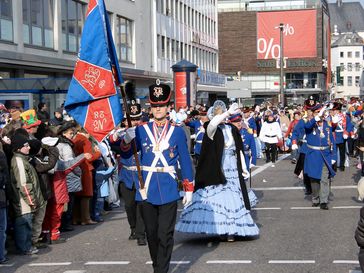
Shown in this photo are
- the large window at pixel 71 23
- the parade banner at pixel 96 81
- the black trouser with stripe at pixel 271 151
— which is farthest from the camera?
the large window at pixel 71 23

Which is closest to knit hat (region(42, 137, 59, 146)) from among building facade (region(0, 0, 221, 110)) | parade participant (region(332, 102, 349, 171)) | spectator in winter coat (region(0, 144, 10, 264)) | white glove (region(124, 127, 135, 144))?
spectator in winter coat (region(0, 144, 10, 264))

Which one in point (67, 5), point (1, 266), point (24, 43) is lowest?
point (1, 266)

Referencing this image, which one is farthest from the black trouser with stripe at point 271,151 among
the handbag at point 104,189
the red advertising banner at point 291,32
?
the red advertising banner at point 291,32

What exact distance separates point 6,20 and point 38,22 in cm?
297

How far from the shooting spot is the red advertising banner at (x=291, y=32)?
88.3m

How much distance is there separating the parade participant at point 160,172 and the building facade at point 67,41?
12146 millimetres

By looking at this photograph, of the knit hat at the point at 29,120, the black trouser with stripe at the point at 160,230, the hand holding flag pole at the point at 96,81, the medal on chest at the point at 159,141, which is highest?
the hand holding flag pole at the point at 96,81

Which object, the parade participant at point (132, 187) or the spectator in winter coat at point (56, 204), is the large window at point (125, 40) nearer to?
the spectator in winter coat at point (56, 204)

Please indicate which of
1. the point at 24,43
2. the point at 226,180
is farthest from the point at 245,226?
the point at 24,43

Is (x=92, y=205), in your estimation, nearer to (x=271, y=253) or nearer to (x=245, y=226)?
(x=245, y=226)

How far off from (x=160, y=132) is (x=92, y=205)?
203 inches

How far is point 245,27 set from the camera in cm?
9100

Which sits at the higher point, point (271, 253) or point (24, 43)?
point (24, 43)

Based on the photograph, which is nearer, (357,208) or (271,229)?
(271,229)
